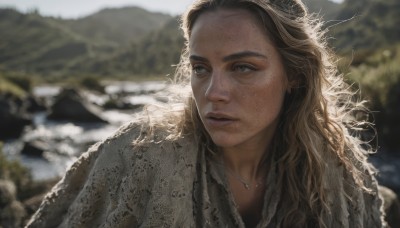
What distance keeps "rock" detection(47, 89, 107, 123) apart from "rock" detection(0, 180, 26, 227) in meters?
15.9

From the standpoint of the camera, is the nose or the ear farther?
the ear

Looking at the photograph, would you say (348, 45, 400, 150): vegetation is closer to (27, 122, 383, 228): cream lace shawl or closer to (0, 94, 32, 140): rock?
(27, 122, 383, 228): cream lace shawl

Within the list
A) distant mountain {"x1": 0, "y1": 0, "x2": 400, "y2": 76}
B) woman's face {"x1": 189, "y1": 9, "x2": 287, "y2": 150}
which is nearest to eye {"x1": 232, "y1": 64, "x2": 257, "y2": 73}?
woman's face {"x1": 189, "y1": 9, "x2": 287, "y2": 150}

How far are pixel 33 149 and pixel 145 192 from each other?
46.3ft

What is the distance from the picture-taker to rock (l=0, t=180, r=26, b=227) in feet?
17.2

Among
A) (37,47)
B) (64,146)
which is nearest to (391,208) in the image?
(64,146)

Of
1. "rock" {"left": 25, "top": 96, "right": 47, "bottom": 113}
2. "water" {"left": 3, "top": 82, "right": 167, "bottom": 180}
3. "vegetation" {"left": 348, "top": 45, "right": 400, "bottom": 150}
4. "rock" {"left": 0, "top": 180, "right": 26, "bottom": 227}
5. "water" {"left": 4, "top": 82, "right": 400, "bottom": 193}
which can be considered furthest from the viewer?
"rock" {"left": 25, "top": 96, "right": 47, "bottom": 113}

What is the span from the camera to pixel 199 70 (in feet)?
8.68

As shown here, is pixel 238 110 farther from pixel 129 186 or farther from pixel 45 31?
pixel 45 31

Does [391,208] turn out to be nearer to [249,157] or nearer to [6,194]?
[249,157]


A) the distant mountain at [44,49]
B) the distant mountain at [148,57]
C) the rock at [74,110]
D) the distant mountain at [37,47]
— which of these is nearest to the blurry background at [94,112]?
the rock at [74,110]

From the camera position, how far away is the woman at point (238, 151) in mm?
2510

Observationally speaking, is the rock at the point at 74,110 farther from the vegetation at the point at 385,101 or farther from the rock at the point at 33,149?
the vegetation at the point at 385,101

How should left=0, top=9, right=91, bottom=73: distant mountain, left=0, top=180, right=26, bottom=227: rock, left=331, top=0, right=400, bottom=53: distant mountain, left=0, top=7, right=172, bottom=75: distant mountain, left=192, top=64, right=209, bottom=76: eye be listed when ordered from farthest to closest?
left=0, top=9, right=91, bottom=73: distant mountain
left=0, top=7, right=172, bottom=75: distant mountain
left=331, top=0, right=400, bottom=53: distant mountain
left=0, top=180, right=26, bottom=227: rock
left=192, top=64, right=209, bottom=76: eye
